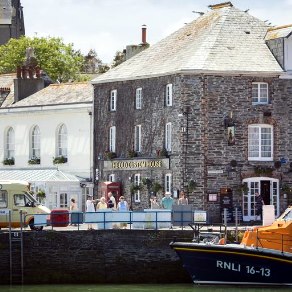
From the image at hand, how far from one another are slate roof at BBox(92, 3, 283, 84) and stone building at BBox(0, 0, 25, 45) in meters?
67.9

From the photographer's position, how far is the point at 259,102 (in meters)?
76.9

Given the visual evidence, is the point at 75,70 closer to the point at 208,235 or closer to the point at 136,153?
the point at 136,153

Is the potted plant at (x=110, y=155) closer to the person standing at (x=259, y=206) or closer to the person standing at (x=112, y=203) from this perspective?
the person standing at (x=112, y=203)

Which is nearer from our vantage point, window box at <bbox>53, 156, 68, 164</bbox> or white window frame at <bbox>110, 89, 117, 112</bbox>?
white window frame at <bbox>110, 89, 117, 112</bbox>

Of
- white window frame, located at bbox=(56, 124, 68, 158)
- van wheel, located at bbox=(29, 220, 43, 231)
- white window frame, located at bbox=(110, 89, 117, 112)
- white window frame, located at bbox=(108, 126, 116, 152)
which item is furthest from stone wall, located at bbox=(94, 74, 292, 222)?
van wheel, located at bbox=(29, 220, 43, 231)

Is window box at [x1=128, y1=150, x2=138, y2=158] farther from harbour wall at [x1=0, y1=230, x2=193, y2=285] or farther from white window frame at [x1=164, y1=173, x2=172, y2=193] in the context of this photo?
harbour wall at [x1=0, y1=230, x2=193, y2=285]

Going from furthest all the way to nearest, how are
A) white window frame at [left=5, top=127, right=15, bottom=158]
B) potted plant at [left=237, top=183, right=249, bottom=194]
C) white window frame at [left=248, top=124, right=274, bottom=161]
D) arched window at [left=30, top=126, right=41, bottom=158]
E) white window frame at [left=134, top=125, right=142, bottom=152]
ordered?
white window frame at [left=5, top=127, right=15, bottom=158] → arched window at [left=30, top=126, right=41, bottom=158] → white window frame at [left=134, top=125, right=142, bottom=152] → white window frame at [left=248, top=124, right=274, bottom=161] → potted plant at [left=237, top=183, right=249, bottom=194]

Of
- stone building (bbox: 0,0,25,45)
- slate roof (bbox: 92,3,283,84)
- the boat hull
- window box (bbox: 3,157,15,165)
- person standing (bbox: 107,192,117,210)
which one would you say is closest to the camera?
the boat hull

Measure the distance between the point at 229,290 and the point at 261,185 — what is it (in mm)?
18744

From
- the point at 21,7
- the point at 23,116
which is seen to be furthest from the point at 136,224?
the point at 21,7

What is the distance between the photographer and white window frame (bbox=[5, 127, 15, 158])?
3585 inches

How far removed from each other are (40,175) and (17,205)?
21.8 metres

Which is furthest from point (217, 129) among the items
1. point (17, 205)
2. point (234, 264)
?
point (234, 264)

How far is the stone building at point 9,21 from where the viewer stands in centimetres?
15075
